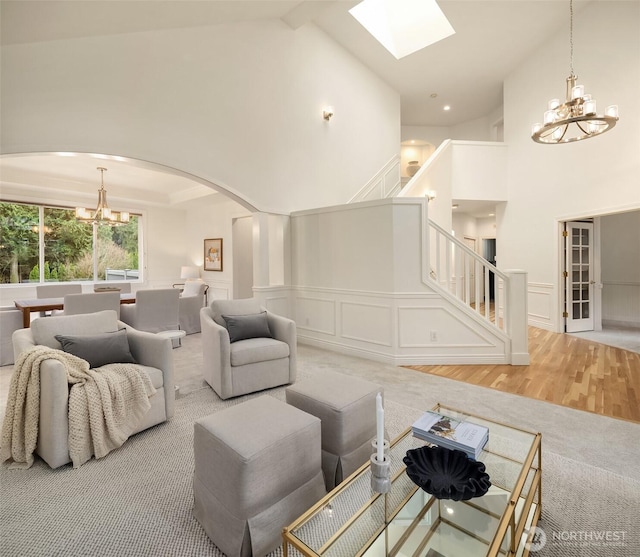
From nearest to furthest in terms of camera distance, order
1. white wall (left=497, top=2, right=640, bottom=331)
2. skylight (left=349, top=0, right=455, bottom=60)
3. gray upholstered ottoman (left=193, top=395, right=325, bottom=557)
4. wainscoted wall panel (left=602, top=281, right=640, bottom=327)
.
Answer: gray upholstered ottoman (left=193, top=395, right=325, bottom=557)
white wall (left=497, top=2, right=640, bottom=331)
skylight (left=349, top=0, right=455, bottom=60)
wainscoted wall panel (left=602, top=281, right=640, bottom=327)

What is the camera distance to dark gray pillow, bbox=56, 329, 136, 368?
2.38 m

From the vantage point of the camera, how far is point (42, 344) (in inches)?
96.1

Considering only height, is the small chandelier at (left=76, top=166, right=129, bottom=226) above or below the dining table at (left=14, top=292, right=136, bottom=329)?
above

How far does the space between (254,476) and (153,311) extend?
13.0 ft

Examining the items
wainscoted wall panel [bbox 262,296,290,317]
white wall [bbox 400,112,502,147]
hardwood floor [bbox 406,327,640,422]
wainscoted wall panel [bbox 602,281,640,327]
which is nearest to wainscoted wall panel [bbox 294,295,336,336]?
wainscoted wall panel [bbox 262,296,290,317]

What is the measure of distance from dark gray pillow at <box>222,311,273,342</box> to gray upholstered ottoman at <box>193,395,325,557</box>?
1.67m

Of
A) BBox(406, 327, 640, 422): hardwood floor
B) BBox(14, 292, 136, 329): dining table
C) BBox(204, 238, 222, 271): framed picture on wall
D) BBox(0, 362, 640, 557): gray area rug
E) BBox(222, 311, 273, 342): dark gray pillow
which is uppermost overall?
BBox(204, 238, 222, 271): framed picture on wall

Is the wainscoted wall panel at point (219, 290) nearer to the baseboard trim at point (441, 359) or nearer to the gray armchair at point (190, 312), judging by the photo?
the gray armchair at point (190, 312)

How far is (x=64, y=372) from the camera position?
2.03 meters

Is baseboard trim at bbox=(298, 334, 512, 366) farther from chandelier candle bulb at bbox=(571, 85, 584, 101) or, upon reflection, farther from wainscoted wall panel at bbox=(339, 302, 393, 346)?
chandelier candle bulb at bbox=(571, 85, 584, 101)

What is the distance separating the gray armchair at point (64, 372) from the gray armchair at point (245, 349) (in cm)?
50

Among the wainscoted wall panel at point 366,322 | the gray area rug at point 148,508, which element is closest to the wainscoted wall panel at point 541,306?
the wainscoted wall panel at point 366,322

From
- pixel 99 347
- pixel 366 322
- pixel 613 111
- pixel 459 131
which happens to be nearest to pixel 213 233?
pixel 366 322

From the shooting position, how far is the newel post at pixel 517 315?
382cm
